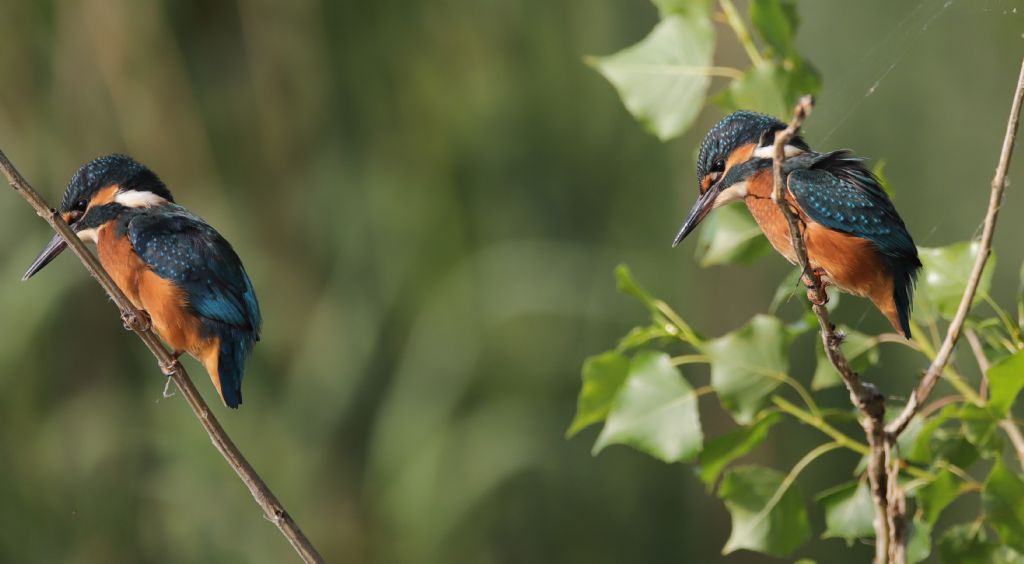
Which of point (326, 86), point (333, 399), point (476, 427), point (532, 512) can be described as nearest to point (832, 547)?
point (532, 512)

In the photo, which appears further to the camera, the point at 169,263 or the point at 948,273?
the point at 948,273

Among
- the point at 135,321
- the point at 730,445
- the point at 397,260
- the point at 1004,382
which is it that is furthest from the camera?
the point at 397,260

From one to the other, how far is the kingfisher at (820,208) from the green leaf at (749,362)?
0.56 feet

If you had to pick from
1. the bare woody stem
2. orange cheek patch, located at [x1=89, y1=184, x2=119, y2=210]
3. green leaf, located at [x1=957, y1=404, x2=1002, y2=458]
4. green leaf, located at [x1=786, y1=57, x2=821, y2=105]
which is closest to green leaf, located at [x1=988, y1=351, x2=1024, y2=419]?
green leaf, located at [x1=957, y1=404, x2=1002, y2=458]

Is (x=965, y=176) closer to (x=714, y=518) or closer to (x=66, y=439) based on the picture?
(x=714, y=518)

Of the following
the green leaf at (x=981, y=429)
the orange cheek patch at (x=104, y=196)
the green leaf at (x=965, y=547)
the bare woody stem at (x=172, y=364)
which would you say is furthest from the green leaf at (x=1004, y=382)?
the orange cheek patch at (x=104, y=196)

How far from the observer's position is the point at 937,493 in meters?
0.66

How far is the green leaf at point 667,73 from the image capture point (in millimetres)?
724

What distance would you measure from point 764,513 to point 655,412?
0.09 metres

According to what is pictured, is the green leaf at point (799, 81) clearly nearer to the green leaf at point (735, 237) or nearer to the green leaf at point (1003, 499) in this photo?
the green leaf at point (735, 237)

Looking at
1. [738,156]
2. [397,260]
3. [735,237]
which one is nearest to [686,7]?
[735,237]

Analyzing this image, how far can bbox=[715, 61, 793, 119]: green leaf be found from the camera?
0.71 m

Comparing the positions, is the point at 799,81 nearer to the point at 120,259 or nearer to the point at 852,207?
the point at 852,207

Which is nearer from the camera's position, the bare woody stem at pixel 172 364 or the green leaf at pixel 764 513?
the bare woody stem at pixel 172 364
